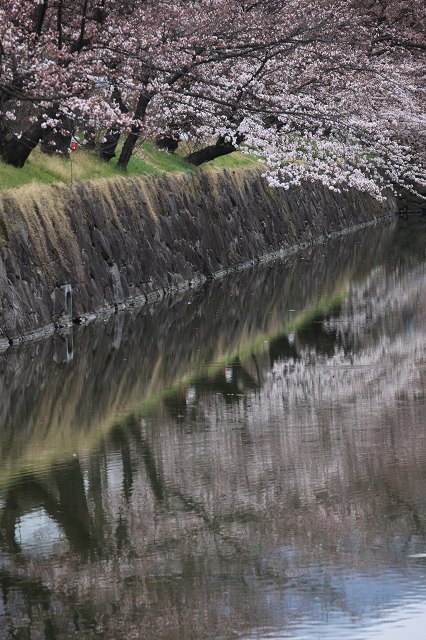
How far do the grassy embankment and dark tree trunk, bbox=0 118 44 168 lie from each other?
22cm

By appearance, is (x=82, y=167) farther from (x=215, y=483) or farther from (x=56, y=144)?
(x=215, y=483)

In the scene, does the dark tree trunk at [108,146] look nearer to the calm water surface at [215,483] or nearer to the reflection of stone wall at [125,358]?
the reflection of stone wall at [125,358]

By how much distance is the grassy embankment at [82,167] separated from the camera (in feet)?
70.8

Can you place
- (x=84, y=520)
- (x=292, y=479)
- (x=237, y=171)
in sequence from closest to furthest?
(x=84, y=520) < (x=292, y=479) < (x=237, y=171)

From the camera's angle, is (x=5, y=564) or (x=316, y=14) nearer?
(x=5, y=564)

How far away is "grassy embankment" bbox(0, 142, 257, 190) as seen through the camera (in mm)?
21594

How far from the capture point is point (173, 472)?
11000 mm

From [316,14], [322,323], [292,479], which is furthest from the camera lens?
[316,14]

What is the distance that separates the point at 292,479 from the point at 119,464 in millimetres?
1845

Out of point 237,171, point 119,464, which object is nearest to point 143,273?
point 237,171

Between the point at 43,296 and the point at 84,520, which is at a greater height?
the point at 43,296

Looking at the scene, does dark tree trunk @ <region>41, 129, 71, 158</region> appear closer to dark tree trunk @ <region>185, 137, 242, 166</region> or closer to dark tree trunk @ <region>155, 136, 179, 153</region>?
dark tree trunk @ <region>155, 136, 179, 153</region>

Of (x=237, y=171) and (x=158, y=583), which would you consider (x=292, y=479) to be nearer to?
(x=158, y=583)

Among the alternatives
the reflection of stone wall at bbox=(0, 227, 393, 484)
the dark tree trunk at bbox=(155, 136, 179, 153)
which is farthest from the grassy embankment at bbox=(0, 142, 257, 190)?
the reflection of stone wall at bbox=(0, 227, 393, 484)
